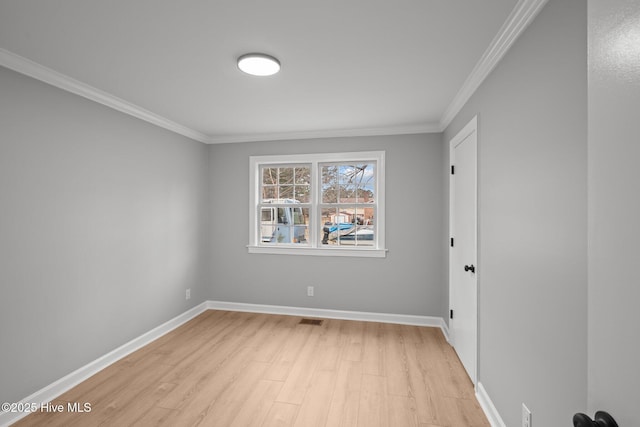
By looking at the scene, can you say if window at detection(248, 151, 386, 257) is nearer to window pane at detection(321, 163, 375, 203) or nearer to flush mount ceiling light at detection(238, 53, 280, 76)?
window pane at detection(321, 163, 375, 203)

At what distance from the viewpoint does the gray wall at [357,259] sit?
12.6ft

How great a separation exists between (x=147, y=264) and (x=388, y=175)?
3051 mm

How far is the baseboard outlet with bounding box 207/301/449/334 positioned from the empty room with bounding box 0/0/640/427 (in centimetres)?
3

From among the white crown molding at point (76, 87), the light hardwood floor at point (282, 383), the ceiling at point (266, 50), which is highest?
the ceiling at point (266, 50)

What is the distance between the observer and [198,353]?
10.2 ft

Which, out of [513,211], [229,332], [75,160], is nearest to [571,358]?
[513,211]

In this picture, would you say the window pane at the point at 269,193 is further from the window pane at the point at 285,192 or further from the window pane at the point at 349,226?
the window pane at the point at 349,226


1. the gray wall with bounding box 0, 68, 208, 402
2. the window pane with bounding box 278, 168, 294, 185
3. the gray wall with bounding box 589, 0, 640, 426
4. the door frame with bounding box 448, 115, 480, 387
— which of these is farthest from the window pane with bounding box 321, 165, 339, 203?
the gray wall with bounding box 589, 0, 640, 426

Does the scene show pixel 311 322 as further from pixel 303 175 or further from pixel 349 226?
pixel 303 175

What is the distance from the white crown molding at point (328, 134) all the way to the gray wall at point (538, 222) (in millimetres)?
1571

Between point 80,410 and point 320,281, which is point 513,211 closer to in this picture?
point 320,281

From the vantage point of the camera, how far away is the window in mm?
4062

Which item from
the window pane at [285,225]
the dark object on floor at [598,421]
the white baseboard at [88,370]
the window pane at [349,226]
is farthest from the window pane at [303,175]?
the dark object on floor at [598,421]

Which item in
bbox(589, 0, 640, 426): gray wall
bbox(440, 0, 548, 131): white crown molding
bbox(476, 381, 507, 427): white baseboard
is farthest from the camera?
bbox(476, 381, 507, 427): white baseboard
